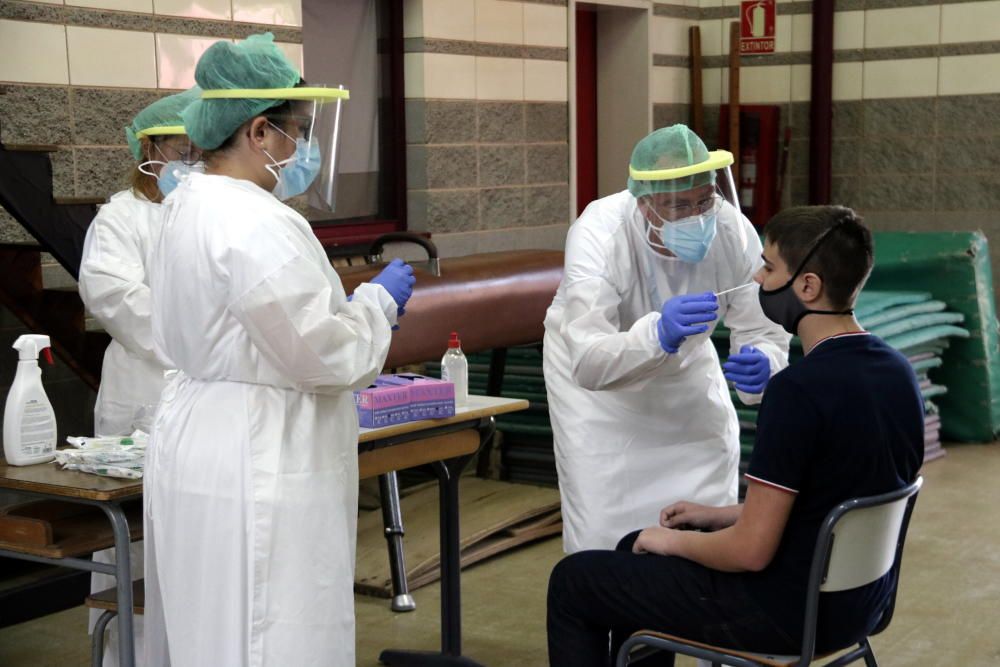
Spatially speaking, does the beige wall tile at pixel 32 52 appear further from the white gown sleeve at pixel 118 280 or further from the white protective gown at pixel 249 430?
the white protective gown at pixel 249 430

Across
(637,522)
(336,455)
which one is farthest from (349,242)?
(336,455)

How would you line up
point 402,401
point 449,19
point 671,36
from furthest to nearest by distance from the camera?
point 671,36 → point 449,19 → point 402,401

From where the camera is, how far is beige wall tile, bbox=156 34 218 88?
4.91 m

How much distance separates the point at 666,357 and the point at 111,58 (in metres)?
2.75

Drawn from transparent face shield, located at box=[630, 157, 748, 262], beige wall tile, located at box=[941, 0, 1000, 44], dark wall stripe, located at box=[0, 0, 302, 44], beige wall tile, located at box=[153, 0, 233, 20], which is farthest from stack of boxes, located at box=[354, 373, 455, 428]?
beige wall tile, located at box=[941, 0, 1000, 44]

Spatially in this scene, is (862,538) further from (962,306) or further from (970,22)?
(970,22)

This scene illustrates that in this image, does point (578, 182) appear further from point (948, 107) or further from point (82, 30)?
point (82, 30)

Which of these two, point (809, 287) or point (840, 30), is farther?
point (840, 30)

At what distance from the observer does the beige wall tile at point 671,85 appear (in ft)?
27.1

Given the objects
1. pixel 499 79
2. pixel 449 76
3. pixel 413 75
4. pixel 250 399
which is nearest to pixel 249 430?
pixel 250 399

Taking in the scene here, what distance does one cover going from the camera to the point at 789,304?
Answer: 2.47 meters

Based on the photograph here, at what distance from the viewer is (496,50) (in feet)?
22.4

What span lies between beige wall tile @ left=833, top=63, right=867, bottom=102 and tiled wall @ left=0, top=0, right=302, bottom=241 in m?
4.61

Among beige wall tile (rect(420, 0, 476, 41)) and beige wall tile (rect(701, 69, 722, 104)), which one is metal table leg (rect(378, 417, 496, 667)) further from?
beige wall tile (rect(701, 69, 722, 104))
